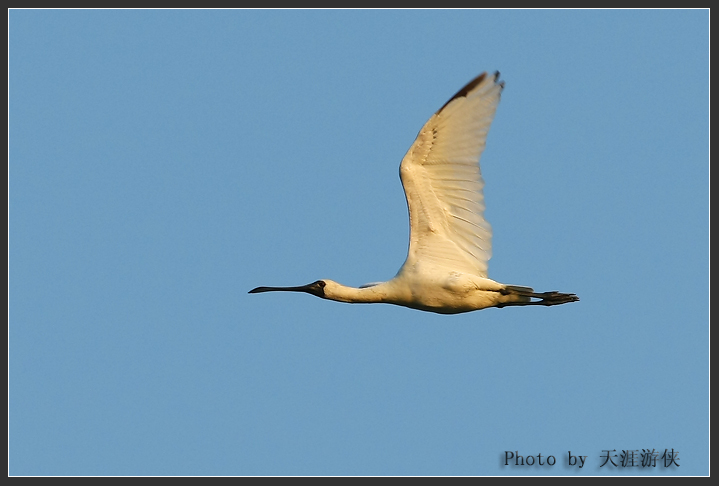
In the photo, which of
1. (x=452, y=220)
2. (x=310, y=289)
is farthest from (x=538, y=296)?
(x=310, y=289)

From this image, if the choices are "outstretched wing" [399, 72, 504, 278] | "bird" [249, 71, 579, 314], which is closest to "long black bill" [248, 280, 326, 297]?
"bird" [249, 71, 579, 314]

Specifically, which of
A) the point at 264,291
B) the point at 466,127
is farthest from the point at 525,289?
the point at 264,291

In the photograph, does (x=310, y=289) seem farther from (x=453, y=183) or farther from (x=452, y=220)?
(x=453, y=183)

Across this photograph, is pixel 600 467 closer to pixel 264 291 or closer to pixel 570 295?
pixel 570 295

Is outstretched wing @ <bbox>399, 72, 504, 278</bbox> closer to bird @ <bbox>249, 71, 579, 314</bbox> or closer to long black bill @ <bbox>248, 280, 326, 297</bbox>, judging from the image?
bird @ <bbox>249, 71, 579, 314</bbox>

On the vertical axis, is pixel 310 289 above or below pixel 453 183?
below

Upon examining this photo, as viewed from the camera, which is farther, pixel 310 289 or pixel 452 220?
pixel 310 289
